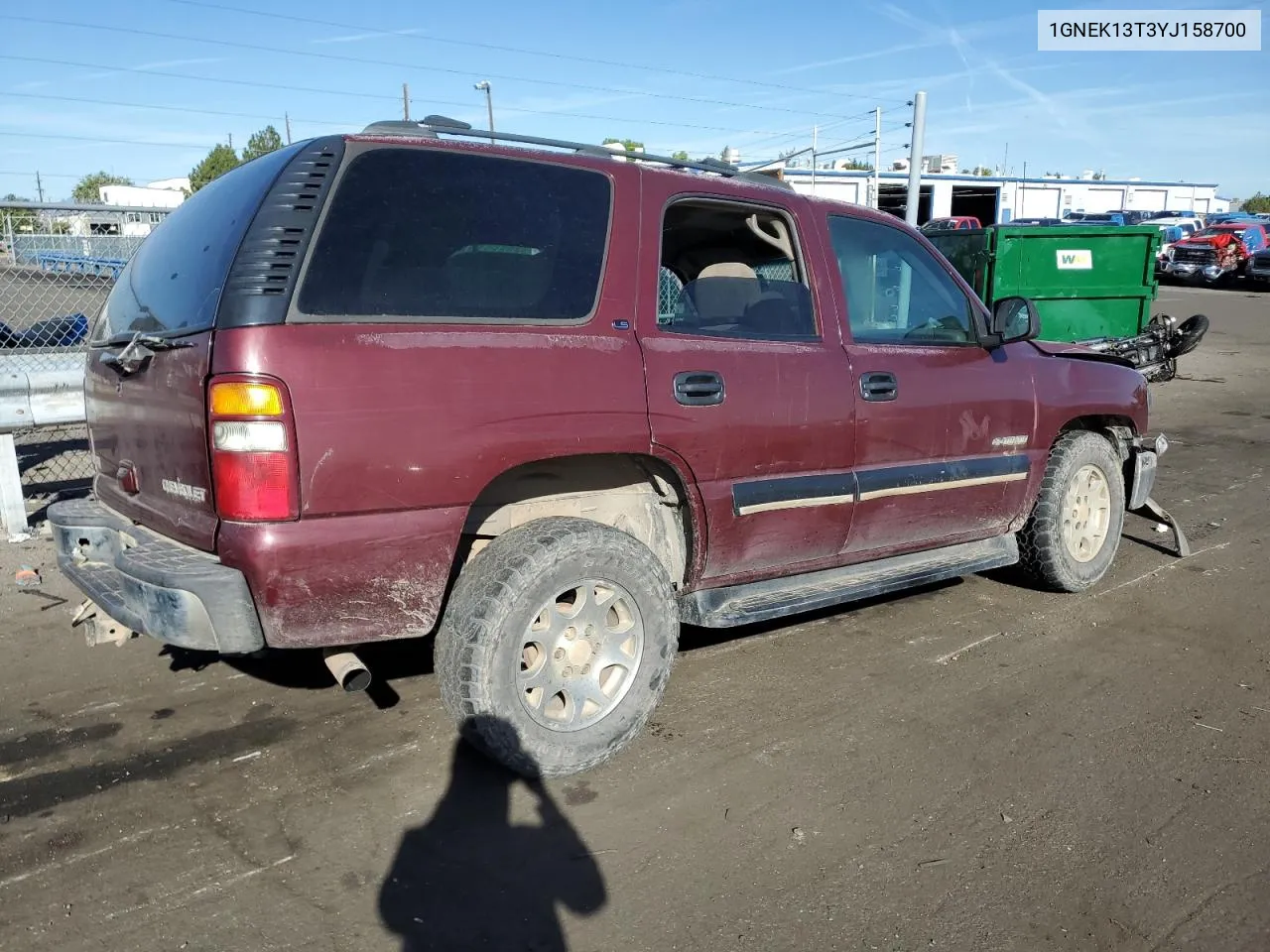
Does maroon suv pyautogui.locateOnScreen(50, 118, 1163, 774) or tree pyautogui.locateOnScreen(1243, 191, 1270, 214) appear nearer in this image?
maroon suv pyautogui.locateOnScreen(50, 118, 1163, 774)

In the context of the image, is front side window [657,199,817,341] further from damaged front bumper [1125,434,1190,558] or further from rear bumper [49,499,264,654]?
damaged front bumper [1125,434,1190,558]

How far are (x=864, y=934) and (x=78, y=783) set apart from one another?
8.12 ft

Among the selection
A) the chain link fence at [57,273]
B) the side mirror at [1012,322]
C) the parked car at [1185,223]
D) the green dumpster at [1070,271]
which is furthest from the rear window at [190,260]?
the parked car at [1185,223]

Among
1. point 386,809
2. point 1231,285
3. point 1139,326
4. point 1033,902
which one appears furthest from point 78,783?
point 1231,285

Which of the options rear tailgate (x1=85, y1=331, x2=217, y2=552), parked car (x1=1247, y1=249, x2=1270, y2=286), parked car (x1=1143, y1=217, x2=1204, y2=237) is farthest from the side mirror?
parked car (x1=1143, y1=217, x2=1204, y2=237)

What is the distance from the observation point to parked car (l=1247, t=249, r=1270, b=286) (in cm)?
2996

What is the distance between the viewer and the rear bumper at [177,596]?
2.72 m

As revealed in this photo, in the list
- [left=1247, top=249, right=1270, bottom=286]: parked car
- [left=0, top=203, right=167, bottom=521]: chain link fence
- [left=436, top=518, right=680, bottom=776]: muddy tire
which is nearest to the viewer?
[left=436, top=518, right=680, bottom=776]: muddy tire

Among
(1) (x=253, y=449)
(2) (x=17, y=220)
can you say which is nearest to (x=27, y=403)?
(2) (x=17, y=220)

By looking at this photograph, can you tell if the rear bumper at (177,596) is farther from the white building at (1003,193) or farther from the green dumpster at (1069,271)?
the white building at (1003,193)

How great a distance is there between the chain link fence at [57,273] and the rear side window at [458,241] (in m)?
3.52

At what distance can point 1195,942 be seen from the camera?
2459mm

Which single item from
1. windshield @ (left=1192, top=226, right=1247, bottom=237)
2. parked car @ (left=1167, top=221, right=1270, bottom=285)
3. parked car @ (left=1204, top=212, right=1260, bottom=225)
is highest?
parked car @ (left=1204, top=212, right=1260, bottom=225)

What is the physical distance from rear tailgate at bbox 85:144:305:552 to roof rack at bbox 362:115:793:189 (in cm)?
31
